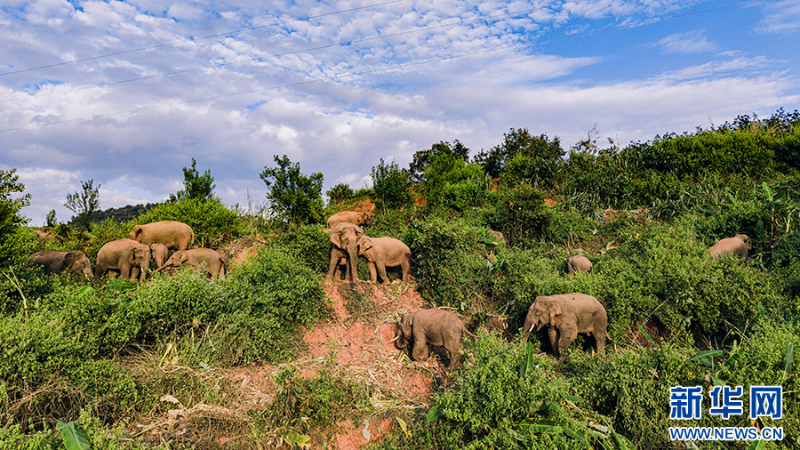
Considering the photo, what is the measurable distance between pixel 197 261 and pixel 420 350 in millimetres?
6289

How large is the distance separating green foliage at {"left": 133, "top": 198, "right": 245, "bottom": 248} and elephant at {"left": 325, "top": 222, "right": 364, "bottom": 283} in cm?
489

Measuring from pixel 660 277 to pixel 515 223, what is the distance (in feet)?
17.0

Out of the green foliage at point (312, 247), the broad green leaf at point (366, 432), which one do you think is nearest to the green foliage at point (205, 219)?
the green foliage at point (312, 247)

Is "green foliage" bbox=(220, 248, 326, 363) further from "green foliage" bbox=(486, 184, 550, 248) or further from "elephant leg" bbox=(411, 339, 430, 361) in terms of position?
"green foliage" bbox=(486, 184, 550, 248)

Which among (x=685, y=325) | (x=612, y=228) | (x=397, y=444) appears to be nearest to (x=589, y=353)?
(x=685, y=325)

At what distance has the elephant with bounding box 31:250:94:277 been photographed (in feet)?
35.5

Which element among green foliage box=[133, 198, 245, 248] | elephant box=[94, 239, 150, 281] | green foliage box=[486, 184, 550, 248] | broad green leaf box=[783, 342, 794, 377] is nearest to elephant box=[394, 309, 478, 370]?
broad green leaf box=[783, 342, 794, 377]

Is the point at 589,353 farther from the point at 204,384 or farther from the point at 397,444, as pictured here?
the point at 204,384

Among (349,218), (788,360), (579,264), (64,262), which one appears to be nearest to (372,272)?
(349,218)

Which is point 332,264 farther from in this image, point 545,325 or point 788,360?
point 788,360

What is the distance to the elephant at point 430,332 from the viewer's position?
7559 millimetres

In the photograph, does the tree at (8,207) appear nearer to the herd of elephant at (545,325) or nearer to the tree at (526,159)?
the herd of elephant at (545,325)

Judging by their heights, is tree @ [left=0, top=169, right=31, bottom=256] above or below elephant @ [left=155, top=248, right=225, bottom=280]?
above

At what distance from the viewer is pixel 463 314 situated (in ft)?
31.1
